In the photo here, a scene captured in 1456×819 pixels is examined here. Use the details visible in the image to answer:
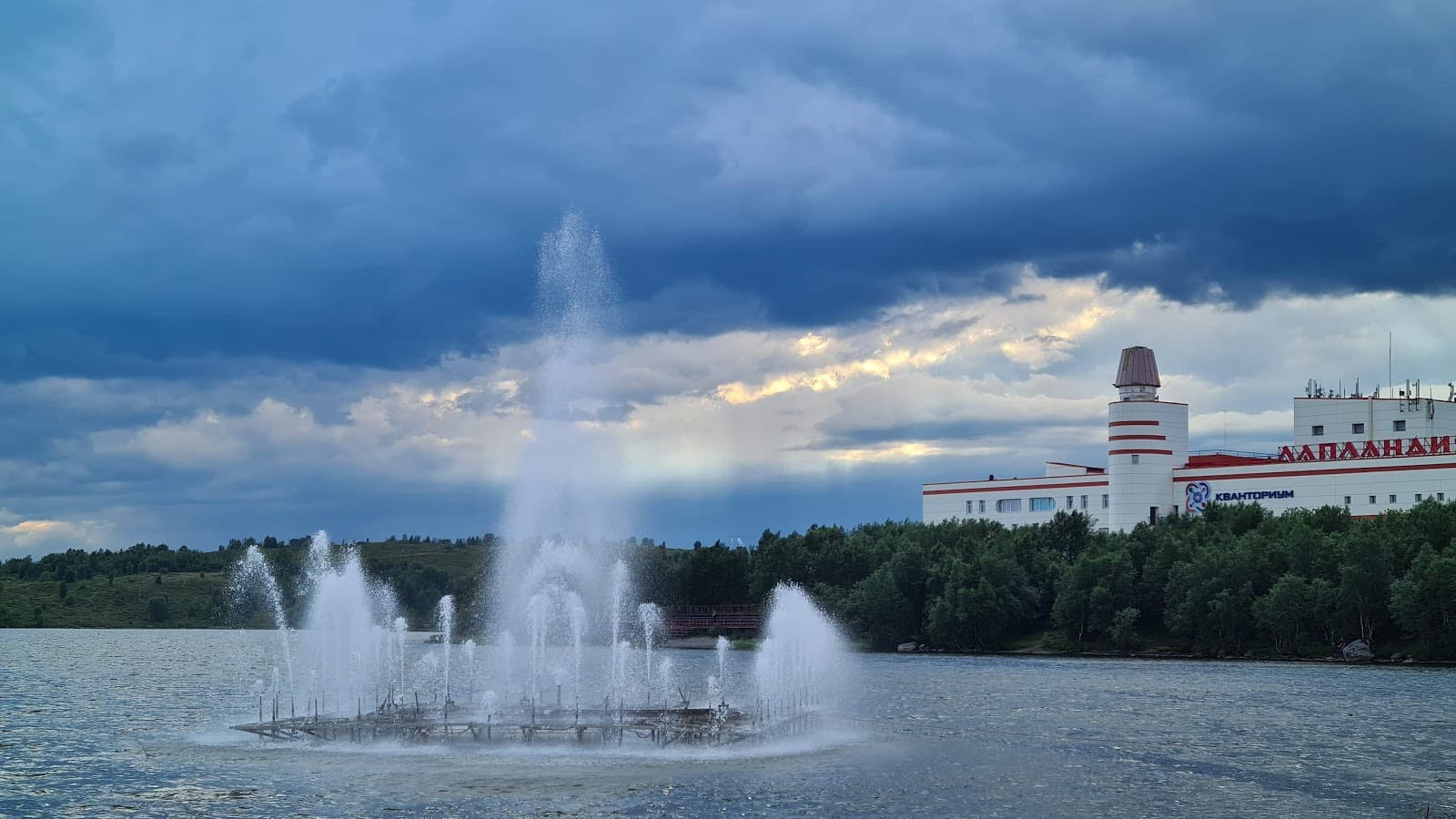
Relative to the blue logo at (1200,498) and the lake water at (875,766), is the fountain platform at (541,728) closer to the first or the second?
the lake water at (875,766)

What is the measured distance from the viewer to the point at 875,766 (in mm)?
66062

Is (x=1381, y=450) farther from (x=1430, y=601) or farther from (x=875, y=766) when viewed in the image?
(x=875, y=766)

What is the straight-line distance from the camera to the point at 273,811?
53344 mm

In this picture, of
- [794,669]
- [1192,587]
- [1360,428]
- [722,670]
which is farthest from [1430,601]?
[794,669]

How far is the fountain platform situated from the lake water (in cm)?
207

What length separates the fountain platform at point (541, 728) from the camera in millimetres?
71688

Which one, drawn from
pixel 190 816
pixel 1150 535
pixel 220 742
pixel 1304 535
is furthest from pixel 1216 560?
pixel 190 816

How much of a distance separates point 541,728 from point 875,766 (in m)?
19.1

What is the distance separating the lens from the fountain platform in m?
71.7

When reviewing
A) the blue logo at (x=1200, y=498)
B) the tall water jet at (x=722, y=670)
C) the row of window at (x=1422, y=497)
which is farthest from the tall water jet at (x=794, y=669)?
the row of window at (x=1422, y=497)

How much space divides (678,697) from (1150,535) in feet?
320

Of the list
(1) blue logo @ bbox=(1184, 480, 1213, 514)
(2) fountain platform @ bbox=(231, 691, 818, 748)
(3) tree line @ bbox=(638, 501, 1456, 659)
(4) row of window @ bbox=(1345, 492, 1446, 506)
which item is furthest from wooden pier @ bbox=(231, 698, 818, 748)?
(1) blue logo @ bbox=(1184, 480, 1213, 514)

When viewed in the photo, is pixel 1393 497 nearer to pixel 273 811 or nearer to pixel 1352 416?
pixel 1352 416

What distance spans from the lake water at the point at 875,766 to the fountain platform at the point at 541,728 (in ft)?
6.78
